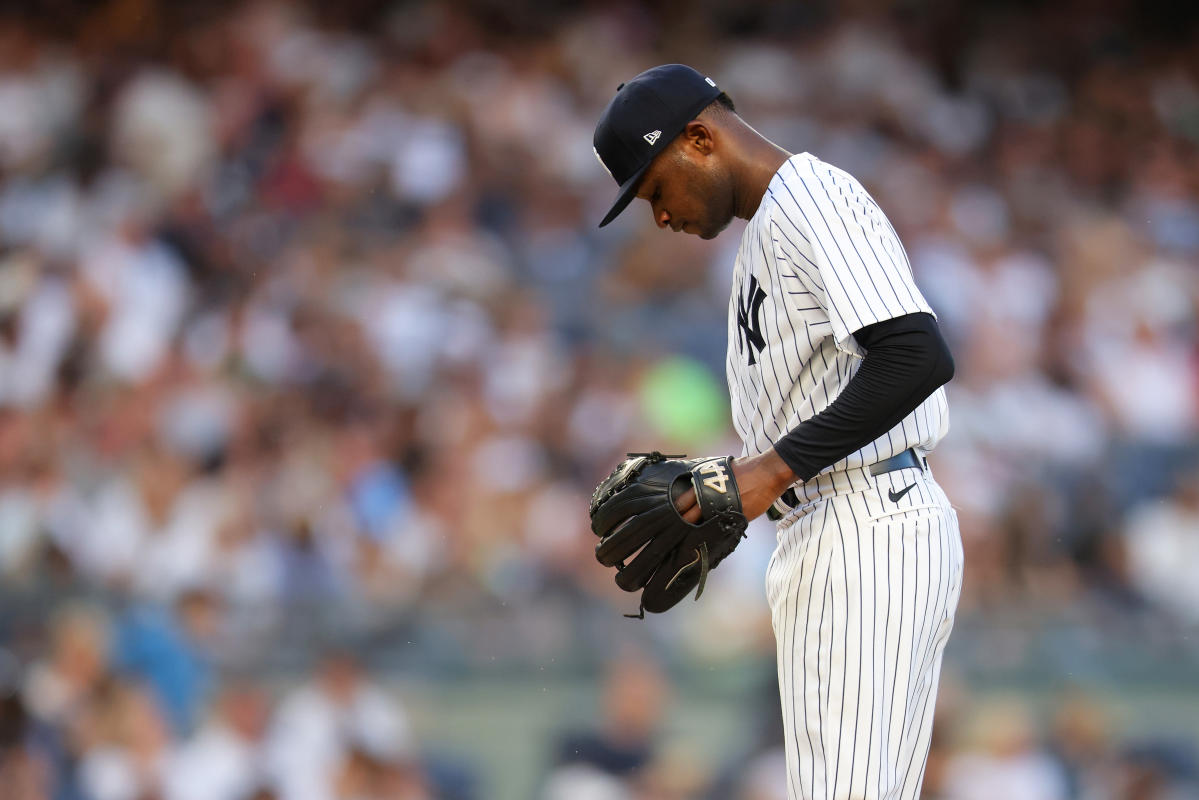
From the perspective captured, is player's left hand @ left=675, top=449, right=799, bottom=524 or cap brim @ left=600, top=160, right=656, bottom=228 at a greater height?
cap brim @ left=600, top=160, right=656, bottom=228

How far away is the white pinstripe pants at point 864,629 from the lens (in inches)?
88.7

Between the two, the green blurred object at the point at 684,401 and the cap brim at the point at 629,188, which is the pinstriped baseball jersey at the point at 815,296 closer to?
the cap brim at the point at 629,188

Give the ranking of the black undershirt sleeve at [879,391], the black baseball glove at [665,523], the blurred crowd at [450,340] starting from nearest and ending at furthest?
the black undershirt sleeve at [879,391] → the black baseball glove at [665,523] → the blurred crowd at [450,340]

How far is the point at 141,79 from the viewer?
7684 mm

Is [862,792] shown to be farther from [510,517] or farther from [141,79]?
[141,79]

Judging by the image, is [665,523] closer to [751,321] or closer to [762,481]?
[762,481]

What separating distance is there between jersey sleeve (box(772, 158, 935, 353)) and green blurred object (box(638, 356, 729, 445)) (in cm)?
376

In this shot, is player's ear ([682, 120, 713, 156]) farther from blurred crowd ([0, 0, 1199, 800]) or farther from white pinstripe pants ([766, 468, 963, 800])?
blurred crowd ([0, 0, 1199, 800])

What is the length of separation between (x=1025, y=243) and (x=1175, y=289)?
79cm

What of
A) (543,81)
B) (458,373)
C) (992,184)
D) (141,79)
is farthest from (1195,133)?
(141,79)

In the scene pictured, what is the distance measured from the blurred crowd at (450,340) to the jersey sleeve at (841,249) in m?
3.31

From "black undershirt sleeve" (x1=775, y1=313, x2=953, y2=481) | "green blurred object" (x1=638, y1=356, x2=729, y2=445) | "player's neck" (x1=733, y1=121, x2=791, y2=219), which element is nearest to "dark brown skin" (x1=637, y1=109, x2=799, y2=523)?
"player's neck" (x1=733, y1=121, x2=791, y2=219)

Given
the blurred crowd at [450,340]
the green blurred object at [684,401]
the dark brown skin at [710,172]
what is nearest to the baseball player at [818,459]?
the dark brown skin at [710,172]

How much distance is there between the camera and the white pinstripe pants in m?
2.25
